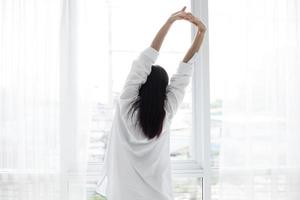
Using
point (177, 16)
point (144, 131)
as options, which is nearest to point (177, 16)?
point (177, 16)

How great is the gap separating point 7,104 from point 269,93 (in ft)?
4.89

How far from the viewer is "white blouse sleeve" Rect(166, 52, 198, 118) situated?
1889mm

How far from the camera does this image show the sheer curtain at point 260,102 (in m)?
2.37

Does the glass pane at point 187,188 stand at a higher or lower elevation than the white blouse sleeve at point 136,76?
lower

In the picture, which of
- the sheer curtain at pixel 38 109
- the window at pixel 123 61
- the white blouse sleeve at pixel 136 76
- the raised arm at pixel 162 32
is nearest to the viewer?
the white blouse sleeve at pixel 136 76

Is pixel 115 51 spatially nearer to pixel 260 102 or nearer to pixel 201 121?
pixel 201 121

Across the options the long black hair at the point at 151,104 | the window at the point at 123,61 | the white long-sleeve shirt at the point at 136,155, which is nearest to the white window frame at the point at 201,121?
the window at the point at 123,61

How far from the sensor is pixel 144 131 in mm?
1797

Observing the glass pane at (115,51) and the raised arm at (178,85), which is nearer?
the raised arm at (178,85)

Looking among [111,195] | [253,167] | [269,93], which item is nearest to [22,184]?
[111,195]

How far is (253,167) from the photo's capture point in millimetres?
2375

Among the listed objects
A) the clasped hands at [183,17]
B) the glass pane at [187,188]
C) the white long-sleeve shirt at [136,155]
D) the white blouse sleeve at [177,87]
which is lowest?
the glass pane at [187,188]

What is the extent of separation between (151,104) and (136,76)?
0.14 meters

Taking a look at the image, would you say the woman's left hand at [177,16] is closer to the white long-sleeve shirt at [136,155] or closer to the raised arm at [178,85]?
the raised arm at [178,85]
